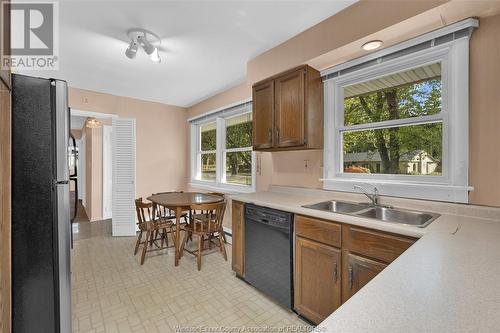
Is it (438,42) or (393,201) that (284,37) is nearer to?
(438,42)

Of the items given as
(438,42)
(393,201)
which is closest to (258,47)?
(438,42)

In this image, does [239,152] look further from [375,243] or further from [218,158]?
[375,243]

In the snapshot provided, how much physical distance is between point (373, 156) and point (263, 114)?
1200 mm

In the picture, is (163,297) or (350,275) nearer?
(350,275)

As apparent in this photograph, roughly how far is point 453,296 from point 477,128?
4.86 ft

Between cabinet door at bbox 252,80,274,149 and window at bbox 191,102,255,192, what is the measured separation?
81 cm

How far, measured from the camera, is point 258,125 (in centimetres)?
277

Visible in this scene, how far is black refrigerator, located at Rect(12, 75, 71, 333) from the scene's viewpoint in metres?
1.31

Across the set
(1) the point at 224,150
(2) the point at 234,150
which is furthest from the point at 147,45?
(1) the point at 224,150

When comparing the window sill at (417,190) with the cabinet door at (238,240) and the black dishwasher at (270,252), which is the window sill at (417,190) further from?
the cabinet door at (238,240)

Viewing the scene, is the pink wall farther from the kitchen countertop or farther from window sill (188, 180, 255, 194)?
the kitchen countertop

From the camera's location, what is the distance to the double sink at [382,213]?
5.76ft

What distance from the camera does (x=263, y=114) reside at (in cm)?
270

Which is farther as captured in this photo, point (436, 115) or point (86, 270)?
point (86, 270)
